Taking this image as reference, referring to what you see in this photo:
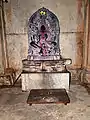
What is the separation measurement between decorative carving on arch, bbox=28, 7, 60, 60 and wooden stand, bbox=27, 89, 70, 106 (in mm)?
1244

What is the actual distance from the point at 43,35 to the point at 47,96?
2186mm

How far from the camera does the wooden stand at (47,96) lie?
14.9ft

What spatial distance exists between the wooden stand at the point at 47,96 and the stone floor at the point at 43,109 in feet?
0.42

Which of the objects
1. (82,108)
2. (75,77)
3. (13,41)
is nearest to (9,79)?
(13,41)

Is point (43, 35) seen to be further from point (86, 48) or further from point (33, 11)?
point (86, 48)

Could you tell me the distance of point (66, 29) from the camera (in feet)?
19.1

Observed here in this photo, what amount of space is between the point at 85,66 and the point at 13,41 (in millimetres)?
2698

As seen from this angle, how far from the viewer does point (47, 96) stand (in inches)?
190

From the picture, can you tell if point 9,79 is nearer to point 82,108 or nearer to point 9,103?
point 9,103

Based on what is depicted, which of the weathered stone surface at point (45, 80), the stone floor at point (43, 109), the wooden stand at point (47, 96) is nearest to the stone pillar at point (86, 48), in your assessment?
the stone floor at point (43, 109)

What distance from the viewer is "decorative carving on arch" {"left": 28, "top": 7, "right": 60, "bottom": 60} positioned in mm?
5734

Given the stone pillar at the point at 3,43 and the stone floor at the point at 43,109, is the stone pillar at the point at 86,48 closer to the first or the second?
the stone floor at the point at 43,109

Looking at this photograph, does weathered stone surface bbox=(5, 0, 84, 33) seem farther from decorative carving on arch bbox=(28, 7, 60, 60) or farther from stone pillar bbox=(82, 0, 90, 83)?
stone pillar bbox=(82, 0, 90, 83)

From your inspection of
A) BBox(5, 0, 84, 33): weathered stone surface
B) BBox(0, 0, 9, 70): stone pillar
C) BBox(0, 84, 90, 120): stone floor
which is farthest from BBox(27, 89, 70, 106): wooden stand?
BBox(5, 0, 84, 33): weathered stone surface
